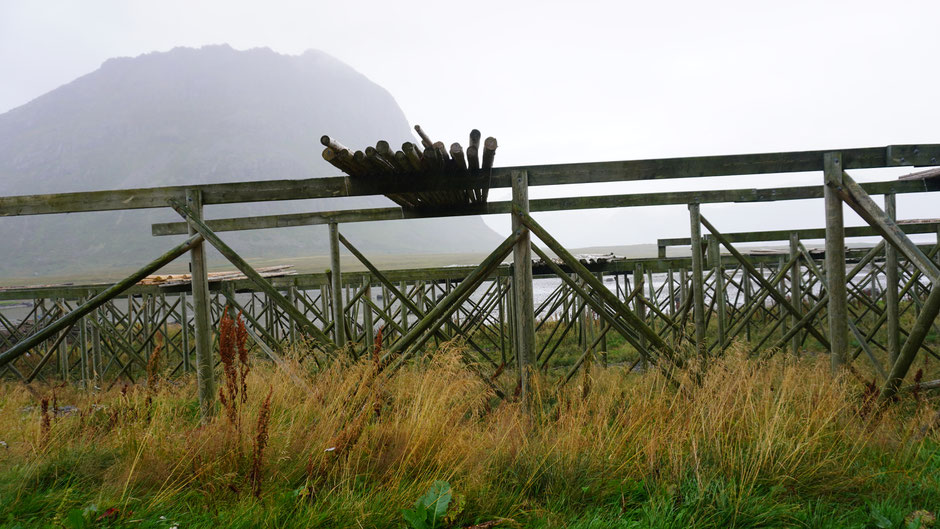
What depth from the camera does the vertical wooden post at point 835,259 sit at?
4324mm

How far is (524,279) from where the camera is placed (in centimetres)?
447

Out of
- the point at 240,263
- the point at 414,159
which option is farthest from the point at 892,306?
the point at 240,263

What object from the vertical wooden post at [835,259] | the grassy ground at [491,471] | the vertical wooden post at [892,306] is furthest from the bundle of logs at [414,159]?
the vertical wooden post at [892,306]

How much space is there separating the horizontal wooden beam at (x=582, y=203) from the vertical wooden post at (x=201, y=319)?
1.01m

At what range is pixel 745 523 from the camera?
2.82 meters

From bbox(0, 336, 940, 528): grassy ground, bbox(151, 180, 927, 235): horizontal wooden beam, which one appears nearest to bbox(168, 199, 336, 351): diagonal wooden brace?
bbox(151, 180, 927, 235): horizontal wooden beam

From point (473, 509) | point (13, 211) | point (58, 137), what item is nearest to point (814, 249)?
point (473, 509)

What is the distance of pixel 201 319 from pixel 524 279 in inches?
120

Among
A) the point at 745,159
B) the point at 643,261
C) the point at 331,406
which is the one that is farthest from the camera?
the point at 643,261

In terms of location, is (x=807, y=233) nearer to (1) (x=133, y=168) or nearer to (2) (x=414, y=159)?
(2) (x=414, y=159)

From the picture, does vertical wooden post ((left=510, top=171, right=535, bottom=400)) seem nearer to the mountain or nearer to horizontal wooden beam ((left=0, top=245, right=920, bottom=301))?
horizontal wooden beam ((left=0, top=245, right=920, bottom=301))

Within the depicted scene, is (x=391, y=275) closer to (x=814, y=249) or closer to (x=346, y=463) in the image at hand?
(x=346, y=463)

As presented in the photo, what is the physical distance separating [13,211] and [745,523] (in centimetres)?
632

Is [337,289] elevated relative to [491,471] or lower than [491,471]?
elevated
